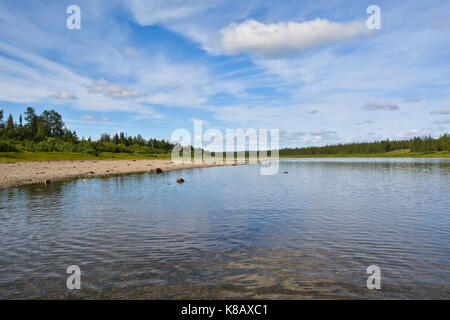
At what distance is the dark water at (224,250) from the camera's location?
10.3 m

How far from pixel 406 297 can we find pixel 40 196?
34.9 meters

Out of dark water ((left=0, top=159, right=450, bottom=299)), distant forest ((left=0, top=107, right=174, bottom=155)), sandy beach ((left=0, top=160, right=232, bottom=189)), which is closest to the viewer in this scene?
dark water ((left=0, top=159, right=450, bottom=299))

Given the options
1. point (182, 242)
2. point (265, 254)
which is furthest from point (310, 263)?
point (182, 242)

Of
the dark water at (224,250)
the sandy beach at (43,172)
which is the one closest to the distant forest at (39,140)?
the sandy beach at (43,172)

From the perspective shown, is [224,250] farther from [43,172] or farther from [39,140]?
[39,140]

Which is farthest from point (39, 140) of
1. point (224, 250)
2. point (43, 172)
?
point (224, 250)

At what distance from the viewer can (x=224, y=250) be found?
14438mm

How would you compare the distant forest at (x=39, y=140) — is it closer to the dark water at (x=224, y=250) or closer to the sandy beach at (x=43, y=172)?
the sandy beach at (x=43, y=172)

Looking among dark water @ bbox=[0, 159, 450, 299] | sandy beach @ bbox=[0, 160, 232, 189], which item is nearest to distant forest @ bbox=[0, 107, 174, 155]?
sandy beach @ bbox=[0, 160, 232, 189]

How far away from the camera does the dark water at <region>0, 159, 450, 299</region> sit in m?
10.3

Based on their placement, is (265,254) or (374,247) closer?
(265,254)

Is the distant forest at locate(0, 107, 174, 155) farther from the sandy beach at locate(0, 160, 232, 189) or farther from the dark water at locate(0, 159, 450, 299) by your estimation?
the dark water at locate(0, 159, 450, 299)

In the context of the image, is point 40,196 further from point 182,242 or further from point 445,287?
point 445,287

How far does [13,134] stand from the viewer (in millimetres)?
140375
